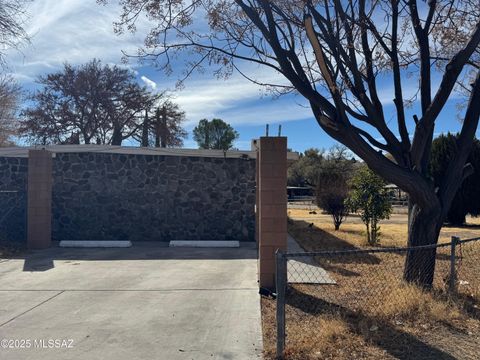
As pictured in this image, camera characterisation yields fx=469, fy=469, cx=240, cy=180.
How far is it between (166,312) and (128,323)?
61cm

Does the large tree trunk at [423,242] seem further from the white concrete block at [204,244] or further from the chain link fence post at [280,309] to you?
the white concrete block at [204,244]

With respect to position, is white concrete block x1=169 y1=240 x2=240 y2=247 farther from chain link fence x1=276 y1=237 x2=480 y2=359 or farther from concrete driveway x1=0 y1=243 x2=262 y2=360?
chain link fence x1=276 y1=237 x2=480 y2=359

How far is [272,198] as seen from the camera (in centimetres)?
744

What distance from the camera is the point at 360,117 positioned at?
746 cm

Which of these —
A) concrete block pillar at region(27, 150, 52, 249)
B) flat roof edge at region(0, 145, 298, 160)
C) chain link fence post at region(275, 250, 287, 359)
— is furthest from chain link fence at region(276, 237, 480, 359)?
concrete block pillar at region(27, 150, 52, 249)

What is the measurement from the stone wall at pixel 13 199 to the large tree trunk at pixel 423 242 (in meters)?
10.1

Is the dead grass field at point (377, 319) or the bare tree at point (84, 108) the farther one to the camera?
the bare tree at point (84, 108)

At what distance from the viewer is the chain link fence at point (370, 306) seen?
15.1ft

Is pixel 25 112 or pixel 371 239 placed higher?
pixel 25 112

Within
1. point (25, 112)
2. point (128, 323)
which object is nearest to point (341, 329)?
point (128, 323)

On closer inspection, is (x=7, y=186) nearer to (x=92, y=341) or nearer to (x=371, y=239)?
(x=92, y=341)

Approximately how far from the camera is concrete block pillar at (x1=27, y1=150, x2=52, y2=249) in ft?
37.6

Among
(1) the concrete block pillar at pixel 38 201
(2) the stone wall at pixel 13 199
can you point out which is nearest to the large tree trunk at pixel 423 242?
(1) the concrete block pillar at pixel 38 201

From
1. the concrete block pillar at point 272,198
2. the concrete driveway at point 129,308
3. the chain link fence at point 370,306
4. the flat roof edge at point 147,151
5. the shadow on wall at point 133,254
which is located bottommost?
the concrete driveway at point 129,308
